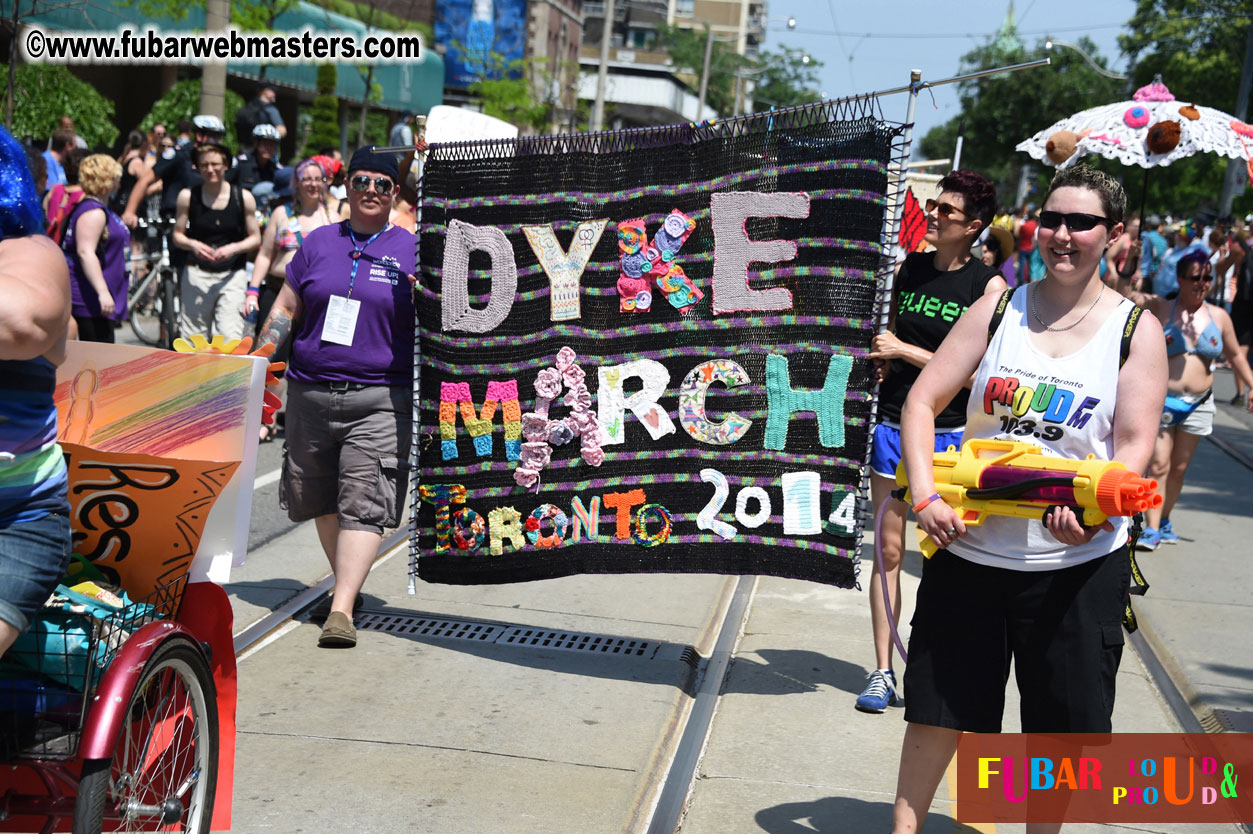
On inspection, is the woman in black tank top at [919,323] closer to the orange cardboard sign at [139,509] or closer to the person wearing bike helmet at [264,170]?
the orange cardboard sign at [139,509]

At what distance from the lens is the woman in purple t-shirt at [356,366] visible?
18.5 feet

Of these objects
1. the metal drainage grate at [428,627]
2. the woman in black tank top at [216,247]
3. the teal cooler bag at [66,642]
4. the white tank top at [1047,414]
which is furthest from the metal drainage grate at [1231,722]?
the woman in black tank top at [216,247]

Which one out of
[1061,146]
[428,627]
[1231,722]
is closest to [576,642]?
[428,627]

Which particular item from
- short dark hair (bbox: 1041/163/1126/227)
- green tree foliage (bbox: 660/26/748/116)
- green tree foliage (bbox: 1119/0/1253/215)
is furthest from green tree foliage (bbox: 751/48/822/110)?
short dark hair (bbox: 1041/163/1126/227)

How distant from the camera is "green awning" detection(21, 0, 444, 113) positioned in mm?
20859

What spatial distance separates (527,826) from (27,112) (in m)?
16.5

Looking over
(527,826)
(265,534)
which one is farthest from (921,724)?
(265,534)

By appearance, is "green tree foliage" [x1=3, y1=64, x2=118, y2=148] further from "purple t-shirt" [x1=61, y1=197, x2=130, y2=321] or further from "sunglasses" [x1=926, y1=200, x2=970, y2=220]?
"sunglasses" [x1=926, y1=200, x2=970, y2=220]

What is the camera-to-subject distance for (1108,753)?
3.51 metres

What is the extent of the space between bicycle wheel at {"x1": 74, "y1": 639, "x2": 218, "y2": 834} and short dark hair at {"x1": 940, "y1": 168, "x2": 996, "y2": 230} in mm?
3199

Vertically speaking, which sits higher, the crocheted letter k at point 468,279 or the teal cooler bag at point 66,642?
→ the crocheted letter k at point 468,279

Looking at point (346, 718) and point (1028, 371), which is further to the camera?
point (346, 718)

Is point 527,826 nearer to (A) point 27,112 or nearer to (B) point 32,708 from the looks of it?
(B) point 32,708

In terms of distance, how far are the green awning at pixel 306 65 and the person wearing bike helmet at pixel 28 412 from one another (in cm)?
1101
